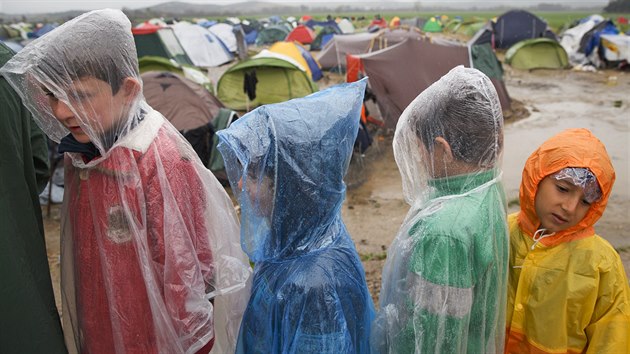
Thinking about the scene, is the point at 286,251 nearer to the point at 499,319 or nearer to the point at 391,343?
the point at 391,343

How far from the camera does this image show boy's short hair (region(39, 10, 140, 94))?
1.34 metres

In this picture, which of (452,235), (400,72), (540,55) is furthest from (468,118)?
(540,55)

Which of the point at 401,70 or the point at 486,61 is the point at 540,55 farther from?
the point at 401,70

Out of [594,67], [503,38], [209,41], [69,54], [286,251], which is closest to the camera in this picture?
[69,54]

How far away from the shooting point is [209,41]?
19.6 metres

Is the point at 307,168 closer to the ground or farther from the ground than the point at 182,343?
farther from the ground

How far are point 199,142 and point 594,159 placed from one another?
5521 millimetres

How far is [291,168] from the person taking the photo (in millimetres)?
1425

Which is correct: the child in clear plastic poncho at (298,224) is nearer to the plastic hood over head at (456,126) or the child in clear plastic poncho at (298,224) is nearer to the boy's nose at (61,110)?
the plastic hood over head at (456,126)

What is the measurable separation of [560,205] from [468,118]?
53 centimetres

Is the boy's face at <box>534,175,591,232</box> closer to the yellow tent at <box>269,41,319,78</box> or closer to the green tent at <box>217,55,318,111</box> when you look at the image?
the green tent at <box>217,55,318,111</box>

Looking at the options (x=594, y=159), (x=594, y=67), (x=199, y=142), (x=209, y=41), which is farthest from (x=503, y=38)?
(x=594, y=159)

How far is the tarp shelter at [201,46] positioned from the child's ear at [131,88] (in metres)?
17.6

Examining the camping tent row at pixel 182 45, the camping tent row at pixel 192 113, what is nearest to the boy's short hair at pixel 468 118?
the camping tent row at pixel 192 113
